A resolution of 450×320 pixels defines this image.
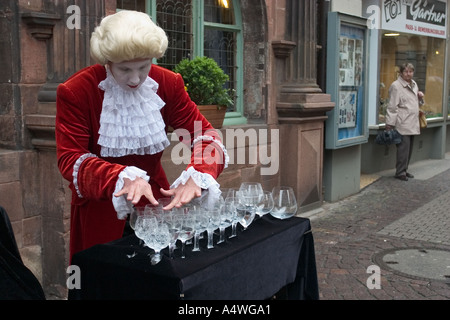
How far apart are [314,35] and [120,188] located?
5.87 meters

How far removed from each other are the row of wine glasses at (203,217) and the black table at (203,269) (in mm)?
56

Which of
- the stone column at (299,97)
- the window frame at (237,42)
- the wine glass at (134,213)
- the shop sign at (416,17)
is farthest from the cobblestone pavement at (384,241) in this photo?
the shop sign at (416,17)

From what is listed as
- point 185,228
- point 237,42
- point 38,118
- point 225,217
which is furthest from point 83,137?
point 237,42

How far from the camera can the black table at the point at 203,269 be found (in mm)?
2246

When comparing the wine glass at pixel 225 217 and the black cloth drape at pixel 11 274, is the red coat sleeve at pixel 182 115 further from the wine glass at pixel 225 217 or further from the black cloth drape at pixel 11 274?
the black cloth drape at pixel 11 274

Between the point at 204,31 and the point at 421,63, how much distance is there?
812cm

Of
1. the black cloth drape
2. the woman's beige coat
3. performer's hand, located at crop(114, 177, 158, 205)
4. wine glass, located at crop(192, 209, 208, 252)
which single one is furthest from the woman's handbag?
the black cloth drape

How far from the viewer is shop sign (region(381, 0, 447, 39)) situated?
10625 mm

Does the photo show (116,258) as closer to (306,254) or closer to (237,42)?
(306,254)

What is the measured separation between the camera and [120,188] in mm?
2469

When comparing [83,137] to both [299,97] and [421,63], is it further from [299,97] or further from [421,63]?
[421,63]

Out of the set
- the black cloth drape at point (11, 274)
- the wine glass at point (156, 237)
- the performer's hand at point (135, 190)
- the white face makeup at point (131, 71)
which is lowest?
the black cloth drape at point (11, 274)

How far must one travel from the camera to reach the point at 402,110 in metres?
10.2
